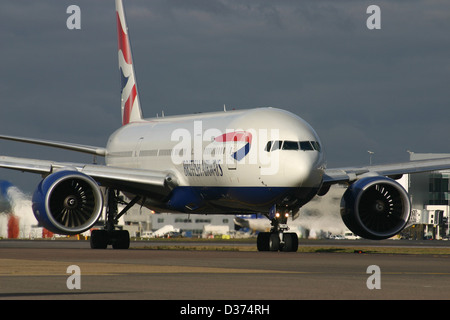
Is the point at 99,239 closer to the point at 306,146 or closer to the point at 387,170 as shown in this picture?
the point at 306,146

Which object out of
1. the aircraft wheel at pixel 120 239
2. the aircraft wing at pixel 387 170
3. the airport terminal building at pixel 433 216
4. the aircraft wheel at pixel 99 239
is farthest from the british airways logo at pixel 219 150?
the airport terminal building at pixel 433 216

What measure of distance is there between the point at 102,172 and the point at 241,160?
5.74 meters

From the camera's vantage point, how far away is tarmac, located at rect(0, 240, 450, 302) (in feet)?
50.3

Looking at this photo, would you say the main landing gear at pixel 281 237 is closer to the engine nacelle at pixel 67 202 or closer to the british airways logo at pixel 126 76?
the engine nacelle at pixel 67 202

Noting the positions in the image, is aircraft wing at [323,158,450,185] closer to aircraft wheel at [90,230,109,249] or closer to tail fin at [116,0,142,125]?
aircraft wheel at [90,230,109,249]

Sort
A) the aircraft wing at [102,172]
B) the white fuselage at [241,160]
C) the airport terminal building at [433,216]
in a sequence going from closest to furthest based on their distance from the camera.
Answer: the white fuselage at [241,160]
the aircraft wing at [102,172]
the airport terminal building at [433,216]

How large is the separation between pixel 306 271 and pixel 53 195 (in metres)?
15.5

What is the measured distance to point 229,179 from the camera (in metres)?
35.5

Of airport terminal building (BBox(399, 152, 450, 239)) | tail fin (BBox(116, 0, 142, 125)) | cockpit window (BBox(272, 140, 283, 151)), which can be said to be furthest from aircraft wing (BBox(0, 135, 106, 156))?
airport terminal building (BBox(399, 152, 450, 239))

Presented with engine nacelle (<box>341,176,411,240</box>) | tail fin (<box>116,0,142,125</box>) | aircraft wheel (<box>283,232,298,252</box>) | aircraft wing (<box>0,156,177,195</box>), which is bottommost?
aircraft wheel (<box>283,232,298,252</box>)

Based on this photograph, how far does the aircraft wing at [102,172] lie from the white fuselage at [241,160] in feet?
4.44

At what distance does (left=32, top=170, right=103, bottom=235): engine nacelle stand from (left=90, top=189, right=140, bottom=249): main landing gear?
12.5ft

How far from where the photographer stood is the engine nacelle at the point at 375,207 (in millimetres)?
36531

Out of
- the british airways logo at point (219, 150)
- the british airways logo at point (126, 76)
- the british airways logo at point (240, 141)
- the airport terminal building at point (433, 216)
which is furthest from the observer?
the airport terminal building at point (433, 216)
